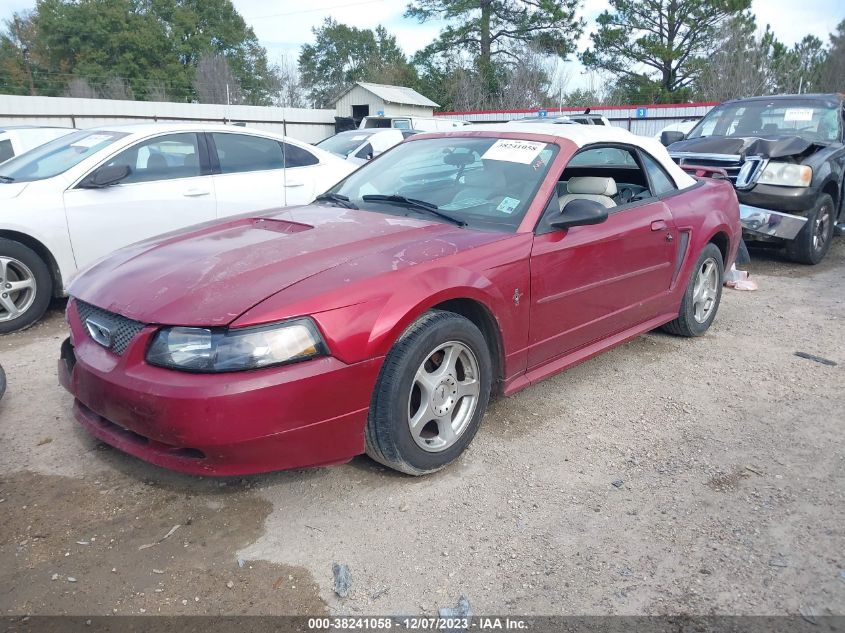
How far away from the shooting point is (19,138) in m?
9.07

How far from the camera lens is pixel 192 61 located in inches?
2061

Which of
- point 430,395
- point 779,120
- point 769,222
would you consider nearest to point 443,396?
point 430,395

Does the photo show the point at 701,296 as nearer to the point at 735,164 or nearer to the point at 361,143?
the point at 735,164

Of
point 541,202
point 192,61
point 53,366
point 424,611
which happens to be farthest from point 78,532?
point 192,61

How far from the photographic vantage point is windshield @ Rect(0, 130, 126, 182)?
5.48 metres

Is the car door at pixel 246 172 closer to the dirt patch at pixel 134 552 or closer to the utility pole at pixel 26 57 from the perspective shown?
the dirt patch at pixel 134 552

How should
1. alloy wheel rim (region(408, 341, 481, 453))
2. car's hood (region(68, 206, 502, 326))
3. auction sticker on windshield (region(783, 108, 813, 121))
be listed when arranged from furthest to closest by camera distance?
auction sticker on windshield (region(783, 108, 813, 121))
alloy wheel rim (region(408, 341, 481, 453))
car's hood (region(68, 206, 502, 326))

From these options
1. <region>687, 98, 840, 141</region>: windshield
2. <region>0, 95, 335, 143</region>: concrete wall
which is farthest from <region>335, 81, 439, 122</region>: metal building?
<region>687, 98, 840, 141</region>: windshield

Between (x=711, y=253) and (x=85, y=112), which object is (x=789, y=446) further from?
(x=85, y=112)

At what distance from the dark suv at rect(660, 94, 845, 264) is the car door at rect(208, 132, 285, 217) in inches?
169

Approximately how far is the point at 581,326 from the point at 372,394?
60.0 inches

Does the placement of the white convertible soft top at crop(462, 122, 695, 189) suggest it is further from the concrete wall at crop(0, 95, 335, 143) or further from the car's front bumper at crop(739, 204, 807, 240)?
the concrete wall at crop(0, 95, 335, 143)

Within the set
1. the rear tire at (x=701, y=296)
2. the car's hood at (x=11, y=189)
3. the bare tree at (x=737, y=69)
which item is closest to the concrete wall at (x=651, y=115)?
the bare tree at (x=737, y=69)

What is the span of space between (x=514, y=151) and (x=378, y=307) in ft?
5.23
